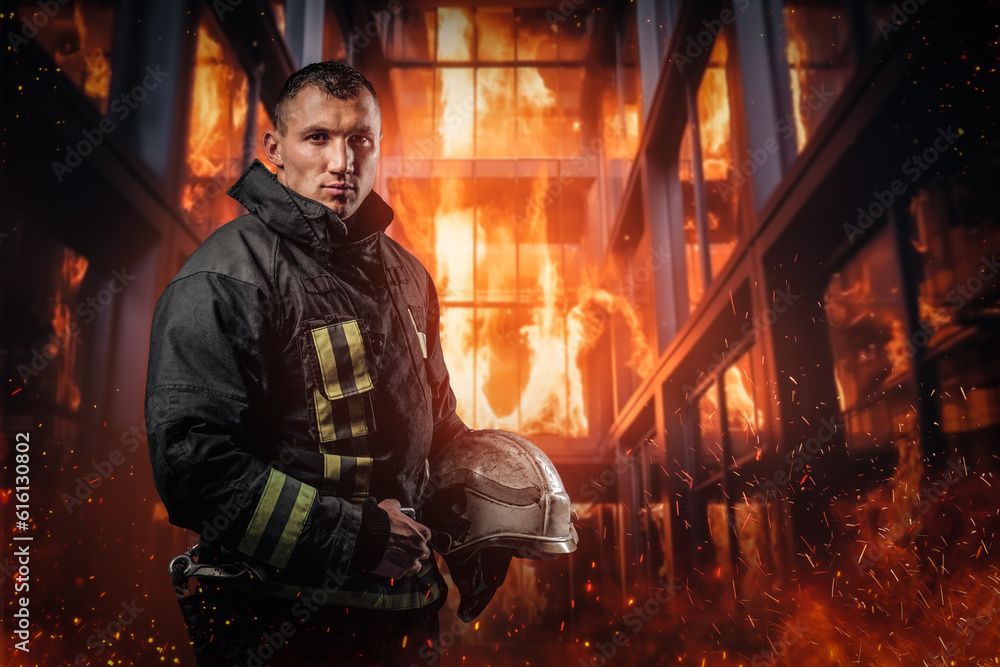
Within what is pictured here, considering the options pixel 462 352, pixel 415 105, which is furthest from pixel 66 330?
pixel 415 105

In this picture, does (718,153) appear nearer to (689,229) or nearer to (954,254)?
(689,229)

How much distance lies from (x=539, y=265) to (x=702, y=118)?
7.34 m

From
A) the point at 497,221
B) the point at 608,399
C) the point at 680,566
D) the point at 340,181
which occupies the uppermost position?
the point at 497,221

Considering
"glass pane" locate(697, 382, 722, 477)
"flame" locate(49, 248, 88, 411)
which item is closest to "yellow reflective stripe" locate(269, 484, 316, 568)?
"flame" locate(49, 248, 88, 411)

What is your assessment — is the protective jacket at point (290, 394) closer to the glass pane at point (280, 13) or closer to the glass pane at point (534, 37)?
the glass pane at point (280, 13)

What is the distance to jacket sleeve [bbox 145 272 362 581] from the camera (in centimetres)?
129

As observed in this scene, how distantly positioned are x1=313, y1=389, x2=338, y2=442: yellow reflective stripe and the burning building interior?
788mm

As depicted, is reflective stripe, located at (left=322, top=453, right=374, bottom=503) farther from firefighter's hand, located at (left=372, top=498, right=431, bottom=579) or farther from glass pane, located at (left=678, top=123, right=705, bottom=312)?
glass pane, located at (left=678, top=123, right=705, bottom=312)

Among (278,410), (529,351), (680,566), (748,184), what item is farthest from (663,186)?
(278,410)

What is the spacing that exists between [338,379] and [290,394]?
11 centimetres

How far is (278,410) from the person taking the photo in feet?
4.81

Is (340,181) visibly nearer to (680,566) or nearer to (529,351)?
(680,566)

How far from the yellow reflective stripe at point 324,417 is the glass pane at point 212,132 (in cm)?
398

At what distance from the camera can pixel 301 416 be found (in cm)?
147
